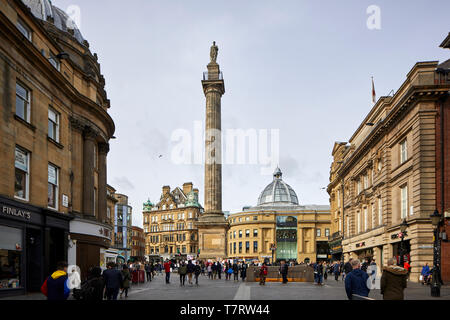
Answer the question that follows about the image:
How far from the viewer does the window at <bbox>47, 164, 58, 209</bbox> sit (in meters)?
26.3

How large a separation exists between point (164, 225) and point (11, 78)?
12866cm

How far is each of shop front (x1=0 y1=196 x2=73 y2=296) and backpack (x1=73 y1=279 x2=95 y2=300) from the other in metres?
10.3

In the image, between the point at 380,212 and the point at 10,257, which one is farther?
the point at 380,212

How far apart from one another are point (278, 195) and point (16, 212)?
13914cm

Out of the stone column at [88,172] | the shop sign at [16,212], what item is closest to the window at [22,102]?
the shop sign at [16,212]

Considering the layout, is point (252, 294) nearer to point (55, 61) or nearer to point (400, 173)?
point (55, 61)

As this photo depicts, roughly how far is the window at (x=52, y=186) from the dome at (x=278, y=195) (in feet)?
428

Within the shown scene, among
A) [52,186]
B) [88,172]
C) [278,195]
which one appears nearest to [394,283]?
[52,186]

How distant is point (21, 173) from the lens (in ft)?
75.1

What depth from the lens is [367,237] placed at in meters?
49.6

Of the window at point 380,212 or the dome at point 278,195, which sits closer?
the window at point 380,212

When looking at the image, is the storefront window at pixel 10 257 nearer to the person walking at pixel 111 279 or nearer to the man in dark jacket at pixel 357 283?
the person walking at pixel 111 279

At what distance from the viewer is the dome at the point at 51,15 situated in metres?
33.6
